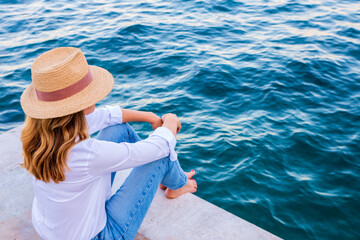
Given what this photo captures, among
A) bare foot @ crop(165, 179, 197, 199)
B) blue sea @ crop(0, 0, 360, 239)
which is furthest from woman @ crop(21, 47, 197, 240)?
blue sea @ crop(0, 0, 360, 239)

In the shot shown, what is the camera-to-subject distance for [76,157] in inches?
69.4

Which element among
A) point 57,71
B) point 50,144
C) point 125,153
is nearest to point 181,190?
point 125,153

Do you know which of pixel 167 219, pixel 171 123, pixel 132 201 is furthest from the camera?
pixel 167 219

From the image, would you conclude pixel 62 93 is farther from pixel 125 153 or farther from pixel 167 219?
pixel 167 219

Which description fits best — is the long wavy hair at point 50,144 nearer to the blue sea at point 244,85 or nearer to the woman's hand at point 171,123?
the woman's hand at point 171,123

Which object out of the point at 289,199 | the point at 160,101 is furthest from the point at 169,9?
the point at 289,199

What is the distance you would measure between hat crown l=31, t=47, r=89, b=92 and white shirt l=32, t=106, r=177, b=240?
0.36 meters

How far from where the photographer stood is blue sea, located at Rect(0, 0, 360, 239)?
149 inches

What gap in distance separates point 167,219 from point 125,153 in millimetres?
1082

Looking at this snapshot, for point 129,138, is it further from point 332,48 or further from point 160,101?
point 332,48

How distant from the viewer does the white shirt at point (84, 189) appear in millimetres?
1795

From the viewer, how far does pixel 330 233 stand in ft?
10.8

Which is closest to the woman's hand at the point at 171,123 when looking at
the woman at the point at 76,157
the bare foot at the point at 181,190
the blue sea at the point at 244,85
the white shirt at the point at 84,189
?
the woman at the point at 76,157

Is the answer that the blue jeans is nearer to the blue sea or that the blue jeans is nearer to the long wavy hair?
the long wavy hair
